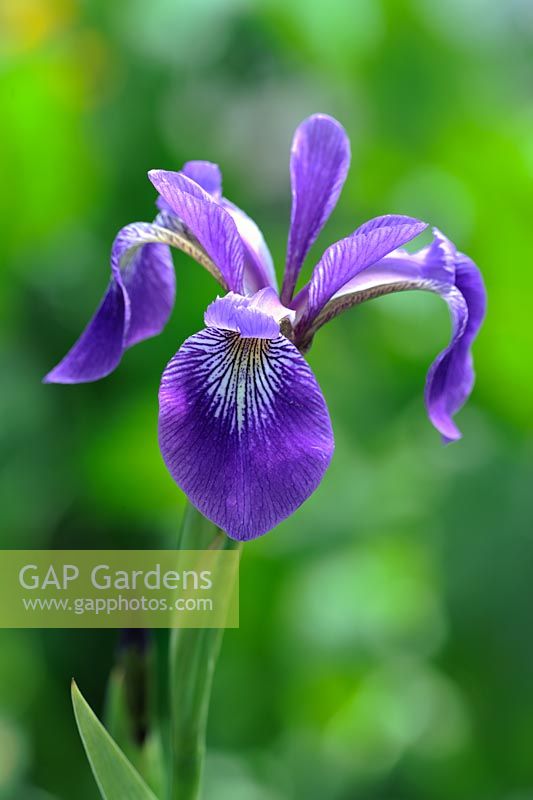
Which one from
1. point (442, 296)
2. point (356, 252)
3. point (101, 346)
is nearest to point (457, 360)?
point (442, 296)

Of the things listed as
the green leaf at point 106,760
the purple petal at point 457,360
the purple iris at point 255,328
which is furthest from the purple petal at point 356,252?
the green leaf at point 106,760

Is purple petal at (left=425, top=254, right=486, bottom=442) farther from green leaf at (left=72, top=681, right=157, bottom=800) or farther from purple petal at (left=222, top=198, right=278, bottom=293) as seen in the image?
green leaf at (left=72, top=681, right=157, bottom=800)

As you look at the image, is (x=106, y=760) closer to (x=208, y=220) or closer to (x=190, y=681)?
(x=190, y=681)

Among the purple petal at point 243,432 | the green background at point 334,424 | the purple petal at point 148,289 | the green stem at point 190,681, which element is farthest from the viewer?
the green background at point 334,424

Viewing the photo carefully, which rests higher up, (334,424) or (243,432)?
(243,432)

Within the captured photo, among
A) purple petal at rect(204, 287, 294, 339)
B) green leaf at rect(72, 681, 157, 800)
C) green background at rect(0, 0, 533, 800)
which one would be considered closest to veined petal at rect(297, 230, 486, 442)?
purple petal at rect(204, 287, 294, 339)

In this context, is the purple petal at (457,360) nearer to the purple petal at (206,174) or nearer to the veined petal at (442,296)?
the veined petal at (442,296)
